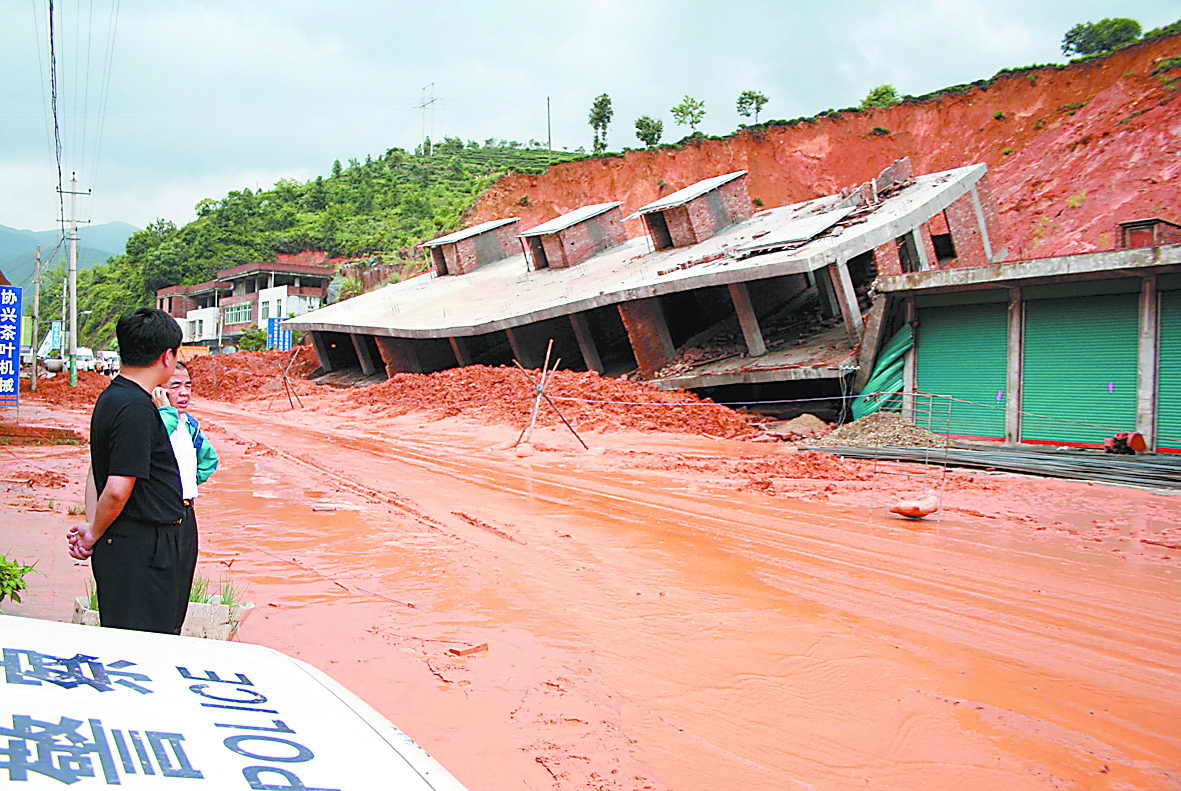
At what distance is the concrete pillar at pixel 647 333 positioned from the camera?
20812 mm

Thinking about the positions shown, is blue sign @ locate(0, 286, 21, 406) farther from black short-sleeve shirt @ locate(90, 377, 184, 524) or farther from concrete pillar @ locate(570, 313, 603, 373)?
black short-sleeve shirt @ locate(90, 377, 184, 524)

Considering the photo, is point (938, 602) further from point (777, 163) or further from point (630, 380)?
point (777, 163)

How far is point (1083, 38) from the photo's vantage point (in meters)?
48.2

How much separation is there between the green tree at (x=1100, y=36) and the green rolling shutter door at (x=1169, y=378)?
1547 inches

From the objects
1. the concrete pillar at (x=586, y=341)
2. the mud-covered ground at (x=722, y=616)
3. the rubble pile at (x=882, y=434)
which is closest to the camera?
the mud-covered ground at (x=722, y=616)

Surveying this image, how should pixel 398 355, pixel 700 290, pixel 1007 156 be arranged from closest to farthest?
pixel 700 290 → pixel 398 355 → pixel 1007 156

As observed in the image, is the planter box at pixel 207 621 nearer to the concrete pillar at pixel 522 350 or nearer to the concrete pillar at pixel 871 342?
the concrete pillar at pixel 871 342

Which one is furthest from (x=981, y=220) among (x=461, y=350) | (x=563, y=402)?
(x=461, y=350)

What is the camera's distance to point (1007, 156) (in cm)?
3550

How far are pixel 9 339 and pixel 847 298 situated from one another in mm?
17302

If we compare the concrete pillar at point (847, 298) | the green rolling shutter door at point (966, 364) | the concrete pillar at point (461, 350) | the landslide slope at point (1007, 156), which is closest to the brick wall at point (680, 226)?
the concrete pillar at point (461, 350)

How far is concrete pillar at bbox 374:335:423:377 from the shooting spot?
27.5 m

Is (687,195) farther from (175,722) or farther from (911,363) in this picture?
(175,722)

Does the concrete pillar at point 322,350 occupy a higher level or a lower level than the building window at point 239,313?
lower
